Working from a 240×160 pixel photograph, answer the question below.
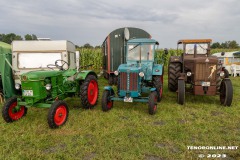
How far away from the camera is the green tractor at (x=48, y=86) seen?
4.28 metres

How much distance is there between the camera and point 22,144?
360 cm

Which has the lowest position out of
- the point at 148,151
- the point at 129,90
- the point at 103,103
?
the point at 148,151

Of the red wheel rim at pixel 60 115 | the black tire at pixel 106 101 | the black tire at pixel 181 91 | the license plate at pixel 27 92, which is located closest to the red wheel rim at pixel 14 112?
the license plate at pixel 27 92

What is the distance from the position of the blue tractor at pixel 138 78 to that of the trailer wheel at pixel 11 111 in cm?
220

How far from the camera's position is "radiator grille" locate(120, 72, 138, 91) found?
543cm

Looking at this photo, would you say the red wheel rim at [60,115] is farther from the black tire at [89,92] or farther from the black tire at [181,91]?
the black tire at [181,91]

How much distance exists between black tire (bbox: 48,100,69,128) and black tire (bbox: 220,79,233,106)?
4.73 meters

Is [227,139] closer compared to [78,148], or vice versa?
[78,148]

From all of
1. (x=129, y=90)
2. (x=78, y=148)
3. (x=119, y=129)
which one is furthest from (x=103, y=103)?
(x=78, y=148)

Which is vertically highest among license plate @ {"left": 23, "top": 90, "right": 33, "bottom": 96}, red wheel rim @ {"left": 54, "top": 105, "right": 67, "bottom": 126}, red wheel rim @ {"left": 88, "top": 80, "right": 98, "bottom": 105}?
license plate @ {"left": 23, "top": 90, "right": 33, "bottom": 96}

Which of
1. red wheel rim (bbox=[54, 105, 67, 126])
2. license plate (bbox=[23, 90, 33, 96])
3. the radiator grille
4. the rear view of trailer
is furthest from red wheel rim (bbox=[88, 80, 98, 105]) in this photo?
the rear view of trailer

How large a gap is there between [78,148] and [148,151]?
1243 mm

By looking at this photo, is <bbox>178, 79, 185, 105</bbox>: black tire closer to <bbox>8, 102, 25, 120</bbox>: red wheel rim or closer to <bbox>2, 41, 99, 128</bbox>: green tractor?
<bbox>2, 41, 99, 128</bbox>: green tractor

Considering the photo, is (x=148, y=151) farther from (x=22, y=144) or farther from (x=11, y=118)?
(x=11, y=118)
